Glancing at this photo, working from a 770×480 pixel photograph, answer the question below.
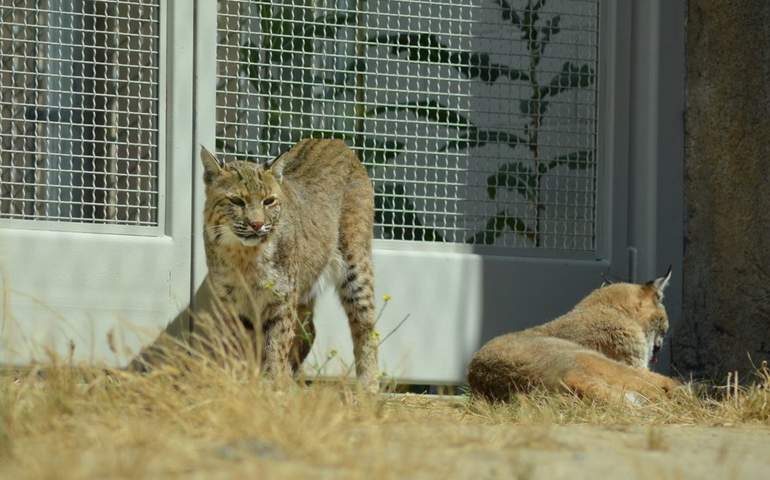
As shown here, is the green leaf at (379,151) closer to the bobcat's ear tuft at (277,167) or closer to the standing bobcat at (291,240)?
the standing bobcat at (291,240)

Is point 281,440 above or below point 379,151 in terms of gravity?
below

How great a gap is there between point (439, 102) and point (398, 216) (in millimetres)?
689

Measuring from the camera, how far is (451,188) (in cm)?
707

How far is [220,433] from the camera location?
3658mm

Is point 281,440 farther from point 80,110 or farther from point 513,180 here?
point 513,180

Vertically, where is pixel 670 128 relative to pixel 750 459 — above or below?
above

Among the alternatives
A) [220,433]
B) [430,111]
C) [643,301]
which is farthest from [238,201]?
[220,433]

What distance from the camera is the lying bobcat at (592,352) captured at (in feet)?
19.1

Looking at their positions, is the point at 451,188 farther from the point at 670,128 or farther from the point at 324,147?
the point at 670,128

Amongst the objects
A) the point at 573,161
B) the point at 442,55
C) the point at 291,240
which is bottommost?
the point at 291,240

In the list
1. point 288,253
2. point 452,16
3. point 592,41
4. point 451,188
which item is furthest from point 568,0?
point 288,253

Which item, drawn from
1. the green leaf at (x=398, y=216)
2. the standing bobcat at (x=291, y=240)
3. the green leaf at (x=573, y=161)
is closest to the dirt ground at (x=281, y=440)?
the standing bobcat at (x=291, y=240)

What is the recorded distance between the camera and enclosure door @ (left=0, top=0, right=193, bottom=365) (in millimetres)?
6391

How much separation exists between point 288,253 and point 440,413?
3.98ft
